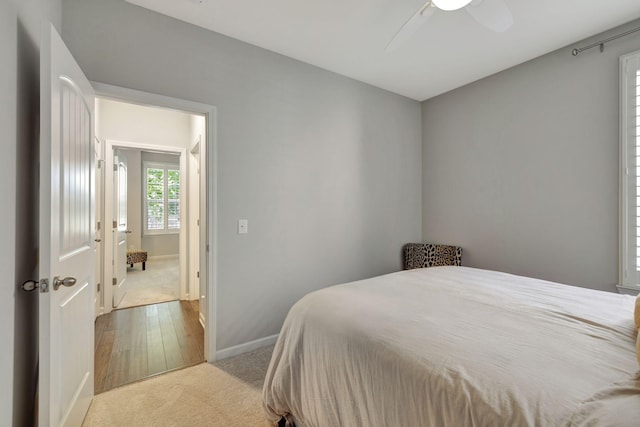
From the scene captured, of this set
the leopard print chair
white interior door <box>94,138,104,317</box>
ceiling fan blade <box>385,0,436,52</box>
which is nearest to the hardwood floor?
white interior door <box>94,138,104,317</box>

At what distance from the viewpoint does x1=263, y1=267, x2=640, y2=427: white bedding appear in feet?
2.43

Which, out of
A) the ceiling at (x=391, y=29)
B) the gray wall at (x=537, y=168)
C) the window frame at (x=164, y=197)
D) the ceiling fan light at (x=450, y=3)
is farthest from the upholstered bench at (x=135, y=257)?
the ceiling fan light at (x=450, y=3)

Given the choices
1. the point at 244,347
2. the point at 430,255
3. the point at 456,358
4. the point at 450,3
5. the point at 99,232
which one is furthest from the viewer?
the point at 430,255

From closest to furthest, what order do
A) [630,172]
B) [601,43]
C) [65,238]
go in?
[65,238]
[630,172]
[601,43]

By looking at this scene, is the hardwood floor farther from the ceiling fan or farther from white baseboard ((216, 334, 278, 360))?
the ceiling fan

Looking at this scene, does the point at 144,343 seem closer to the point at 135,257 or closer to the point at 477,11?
the point at 477,11

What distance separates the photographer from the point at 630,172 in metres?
2.13

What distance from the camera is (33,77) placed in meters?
1.38

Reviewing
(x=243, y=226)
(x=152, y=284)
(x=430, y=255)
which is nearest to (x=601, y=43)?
(x=430, y=255)

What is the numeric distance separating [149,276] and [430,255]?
4934mm

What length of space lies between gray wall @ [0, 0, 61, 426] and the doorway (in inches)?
26.9

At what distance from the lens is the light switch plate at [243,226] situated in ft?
7.97

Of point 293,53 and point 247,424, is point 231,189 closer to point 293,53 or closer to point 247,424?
point 293,53

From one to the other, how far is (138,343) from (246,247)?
1383 millimetres
